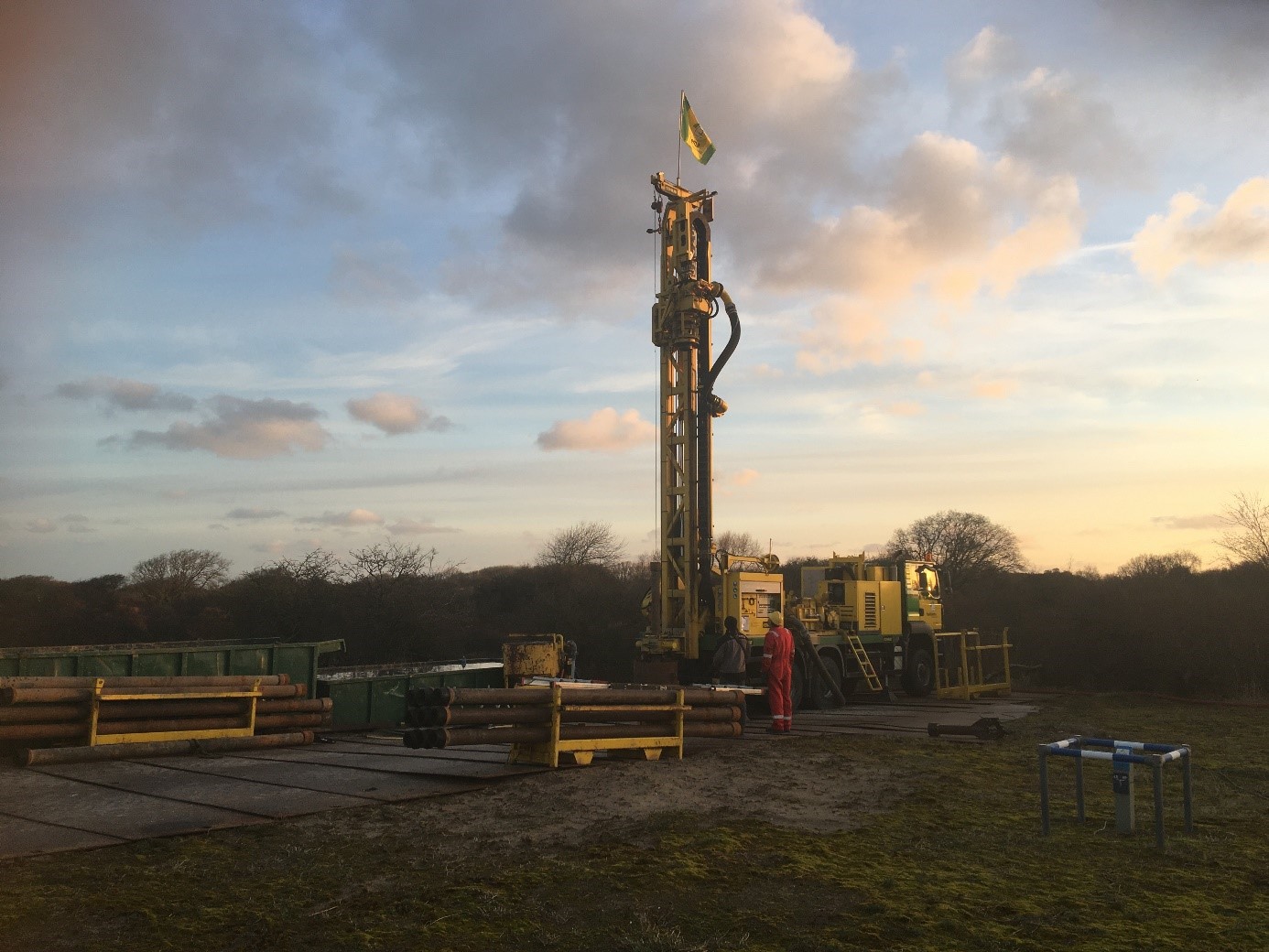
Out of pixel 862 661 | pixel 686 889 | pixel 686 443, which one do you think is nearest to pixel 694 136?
pixel 686 443

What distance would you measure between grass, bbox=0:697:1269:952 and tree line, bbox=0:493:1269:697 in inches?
605

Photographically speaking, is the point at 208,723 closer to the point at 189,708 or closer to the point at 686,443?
the point at 189,708

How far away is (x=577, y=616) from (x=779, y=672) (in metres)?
25.3

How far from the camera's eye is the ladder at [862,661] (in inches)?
869

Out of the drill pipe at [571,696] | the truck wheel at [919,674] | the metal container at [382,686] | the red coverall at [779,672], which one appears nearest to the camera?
the drill pipe at [571,696]

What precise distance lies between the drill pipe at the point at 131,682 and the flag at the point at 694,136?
14900mm

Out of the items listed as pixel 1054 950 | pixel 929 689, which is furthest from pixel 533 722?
pixel 929 689

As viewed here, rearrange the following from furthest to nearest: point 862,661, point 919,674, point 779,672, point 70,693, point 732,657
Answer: point 919,674 → point 862,661 → point 732,657 → point 779,672 → point 70,693

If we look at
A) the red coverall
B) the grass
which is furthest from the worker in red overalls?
the grass

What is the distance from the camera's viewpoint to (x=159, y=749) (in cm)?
1169

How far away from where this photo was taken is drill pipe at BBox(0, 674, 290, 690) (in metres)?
11.3

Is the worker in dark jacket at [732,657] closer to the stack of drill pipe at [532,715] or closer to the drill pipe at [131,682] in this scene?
the stack of drill pipe at [532,715]

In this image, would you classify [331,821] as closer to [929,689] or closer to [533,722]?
[533,722]

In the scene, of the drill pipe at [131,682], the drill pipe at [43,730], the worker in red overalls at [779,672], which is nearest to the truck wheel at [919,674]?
the worker in red overalls at [779,672]
